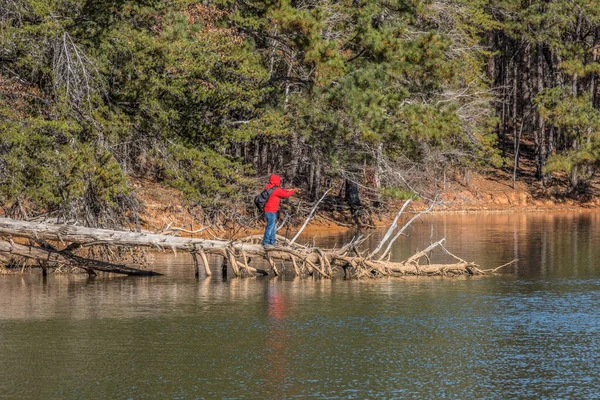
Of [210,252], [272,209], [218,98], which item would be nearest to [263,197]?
[272,209]

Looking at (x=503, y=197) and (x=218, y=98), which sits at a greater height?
(x=218, y=98)

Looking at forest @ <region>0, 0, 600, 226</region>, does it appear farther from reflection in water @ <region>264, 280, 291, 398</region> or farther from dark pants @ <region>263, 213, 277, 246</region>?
reflection in water @ <region>264, 280, 291, 398</region>

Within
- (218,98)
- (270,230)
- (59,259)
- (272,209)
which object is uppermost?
(218,98)

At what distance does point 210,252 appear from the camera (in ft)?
70.8

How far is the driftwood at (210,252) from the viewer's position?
2075 centimetres

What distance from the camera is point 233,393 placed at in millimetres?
11547

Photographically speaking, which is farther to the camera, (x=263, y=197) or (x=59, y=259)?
(x=59, y=259)

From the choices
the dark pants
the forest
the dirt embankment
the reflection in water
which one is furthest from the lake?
the dirt embankment

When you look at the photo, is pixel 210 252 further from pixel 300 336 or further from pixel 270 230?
pixel 300 336

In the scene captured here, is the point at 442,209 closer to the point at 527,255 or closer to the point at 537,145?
the point at 537,145

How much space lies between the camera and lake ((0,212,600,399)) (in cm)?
1193

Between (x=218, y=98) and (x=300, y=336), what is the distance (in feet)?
42.8

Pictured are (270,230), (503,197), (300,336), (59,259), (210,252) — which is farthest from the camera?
(503,197)

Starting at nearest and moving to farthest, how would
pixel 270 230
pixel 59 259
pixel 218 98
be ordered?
pixel 270 230 → pixel 59 259 → pixel 218 98
